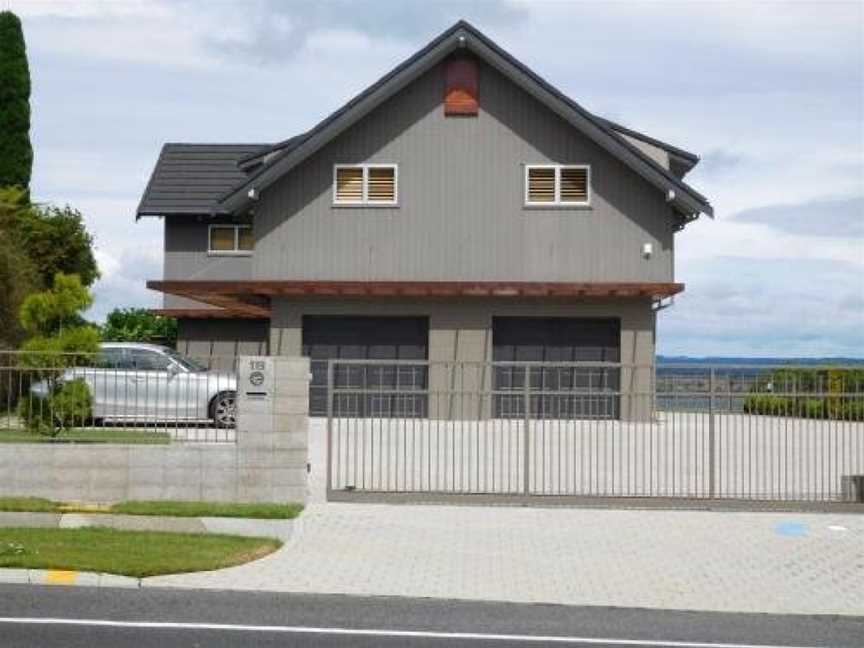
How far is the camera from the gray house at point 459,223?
2900 centimetres

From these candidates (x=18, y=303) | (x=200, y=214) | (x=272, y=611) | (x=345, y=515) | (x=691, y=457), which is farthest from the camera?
(x=200, y=214)

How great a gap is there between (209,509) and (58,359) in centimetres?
298

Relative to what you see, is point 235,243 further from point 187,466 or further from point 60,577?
point 60,577

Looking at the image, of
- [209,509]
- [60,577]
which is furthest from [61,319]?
[60,577]

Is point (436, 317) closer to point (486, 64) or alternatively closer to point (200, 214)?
point (486, 64)

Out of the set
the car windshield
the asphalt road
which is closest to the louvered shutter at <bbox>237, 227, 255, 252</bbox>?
the car windshield

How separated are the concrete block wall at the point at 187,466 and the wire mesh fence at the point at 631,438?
92 centimetres

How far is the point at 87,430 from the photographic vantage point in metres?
16.9

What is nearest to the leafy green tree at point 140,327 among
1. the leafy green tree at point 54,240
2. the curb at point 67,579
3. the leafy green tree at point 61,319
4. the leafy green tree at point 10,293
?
the leafy green tree at point 54,240

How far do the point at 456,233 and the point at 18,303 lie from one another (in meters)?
9.37

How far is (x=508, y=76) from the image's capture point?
29188mm

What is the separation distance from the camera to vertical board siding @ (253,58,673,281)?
96.3 ft

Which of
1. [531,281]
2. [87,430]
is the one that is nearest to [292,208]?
[531,281]

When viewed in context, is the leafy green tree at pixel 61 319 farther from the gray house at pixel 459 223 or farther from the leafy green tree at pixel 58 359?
the gray house at pixel 459 223
